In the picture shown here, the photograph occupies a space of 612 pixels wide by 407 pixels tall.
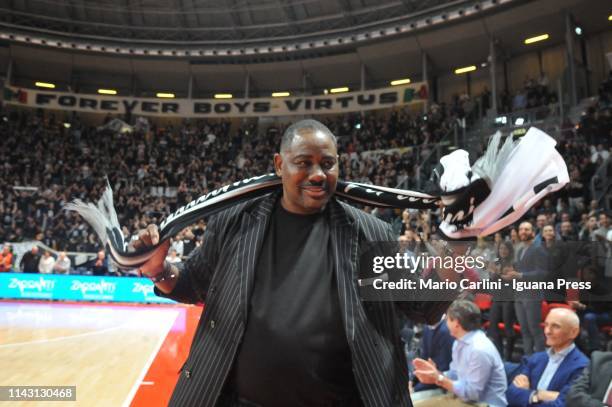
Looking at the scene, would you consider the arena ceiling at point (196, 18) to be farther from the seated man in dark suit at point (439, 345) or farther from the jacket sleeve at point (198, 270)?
the jacket sleeve at point (198, 270)

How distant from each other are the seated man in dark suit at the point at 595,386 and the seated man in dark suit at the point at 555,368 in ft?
0.81

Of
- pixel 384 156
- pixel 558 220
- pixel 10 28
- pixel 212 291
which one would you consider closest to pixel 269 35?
pixel 384 156

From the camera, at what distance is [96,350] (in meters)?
7.84

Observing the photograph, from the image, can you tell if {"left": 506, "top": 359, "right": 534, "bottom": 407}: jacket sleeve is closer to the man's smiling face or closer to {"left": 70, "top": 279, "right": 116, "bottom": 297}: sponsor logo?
the man's smiling face

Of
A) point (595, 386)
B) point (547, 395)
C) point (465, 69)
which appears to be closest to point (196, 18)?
point (465, 69)

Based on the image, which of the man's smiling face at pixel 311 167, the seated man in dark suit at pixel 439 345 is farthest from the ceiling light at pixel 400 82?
the man's smiling face at pixel 311 167

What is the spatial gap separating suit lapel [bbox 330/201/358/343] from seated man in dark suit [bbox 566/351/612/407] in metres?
2.27

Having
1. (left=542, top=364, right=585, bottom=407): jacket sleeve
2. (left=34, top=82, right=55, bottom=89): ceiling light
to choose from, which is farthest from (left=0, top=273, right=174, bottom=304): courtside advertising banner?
(left=34, top=82, right=55, bottom=89): ceiling light

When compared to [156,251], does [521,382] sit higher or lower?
lower

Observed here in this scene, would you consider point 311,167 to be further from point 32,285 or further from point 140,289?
point 32,285

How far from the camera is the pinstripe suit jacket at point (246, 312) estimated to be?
1.66m

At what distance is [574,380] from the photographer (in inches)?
A: 138

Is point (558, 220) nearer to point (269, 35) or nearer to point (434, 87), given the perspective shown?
point (434, 87)

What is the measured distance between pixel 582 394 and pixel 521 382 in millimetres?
871
